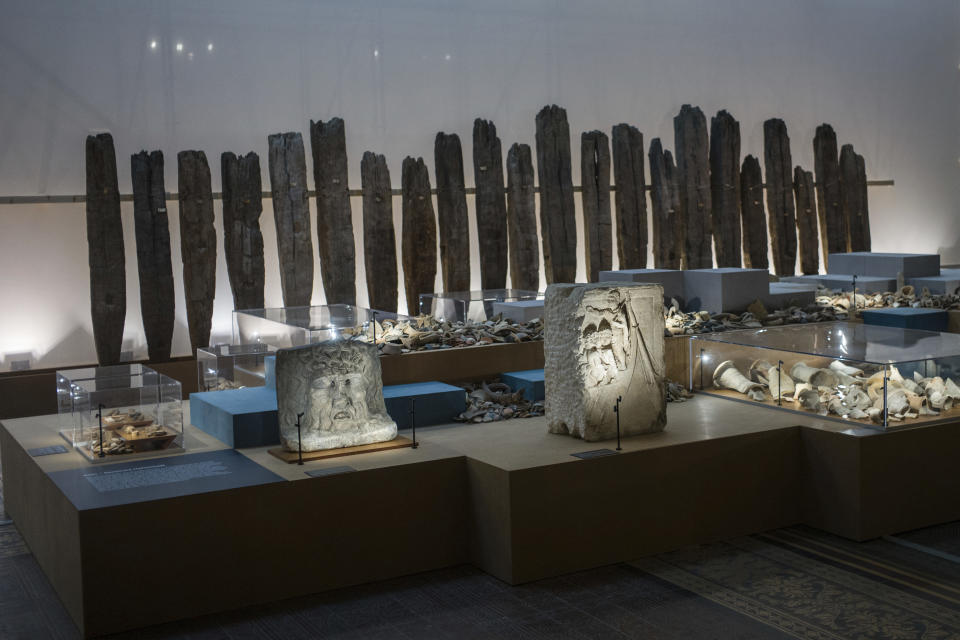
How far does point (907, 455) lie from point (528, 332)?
3.50 m

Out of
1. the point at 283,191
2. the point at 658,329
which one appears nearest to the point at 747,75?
the point at 283,191

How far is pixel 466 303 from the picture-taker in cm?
1031

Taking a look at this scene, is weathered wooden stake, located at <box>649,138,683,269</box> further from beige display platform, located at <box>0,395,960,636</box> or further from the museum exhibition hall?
beige display platform, located at <box>0,395,960,636</box>

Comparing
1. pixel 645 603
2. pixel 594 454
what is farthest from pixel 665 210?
pixel 645 603

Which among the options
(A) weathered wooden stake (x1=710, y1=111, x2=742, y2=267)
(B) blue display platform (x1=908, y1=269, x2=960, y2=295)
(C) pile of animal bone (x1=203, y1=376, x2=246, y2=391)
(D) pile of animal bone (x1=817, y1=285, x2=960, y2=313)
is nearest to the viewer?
(C) pile of animal bone (x1=203, y1=376, x2=246, y2=391)

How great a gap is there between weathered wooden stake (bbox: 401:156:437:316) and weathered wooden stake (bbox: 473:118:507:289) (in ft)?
2.22

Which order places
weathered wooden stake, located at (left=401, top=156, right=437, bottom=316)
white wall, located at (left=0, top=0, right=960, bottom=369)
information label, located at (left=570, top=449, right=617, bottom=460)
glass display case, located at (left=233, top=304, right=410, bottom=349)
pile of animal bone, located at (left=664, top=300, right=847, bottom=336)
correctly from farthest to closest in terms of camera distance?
weathered wooden stake, located at (left=401, top=156, right=437, bottom=316) → white wall, located at (left=0, top=0, right=960, bottom=369) → pile of animal bone, located at (left=664, top=300, right=847, bottom=336) → glass display case, located at (left=233, top=304, right=410, bottom=349) → information label, located at (left=570, top=449, right=617, bottom=460)

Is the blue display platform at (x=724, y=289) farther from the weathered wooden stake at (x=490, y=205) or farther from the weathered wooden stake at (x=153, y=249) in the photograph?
the weathered wooden stake at (x=153, y=249)

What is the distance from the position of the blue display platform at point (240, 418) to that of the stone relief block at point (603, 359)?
1.87 meters

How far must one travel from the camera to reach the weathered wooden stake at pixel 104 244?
10016mm

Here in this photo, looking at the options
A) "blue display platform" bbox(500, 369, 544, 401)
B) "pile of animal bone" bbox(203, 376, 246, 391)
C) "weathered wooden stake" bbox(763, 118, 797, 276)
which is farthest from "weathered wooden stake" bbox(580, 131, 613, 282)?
"pile of animal bone" bbox(203, 376, 246, 391)

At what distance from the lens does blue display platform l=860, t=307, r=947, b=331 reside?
33.0 feet

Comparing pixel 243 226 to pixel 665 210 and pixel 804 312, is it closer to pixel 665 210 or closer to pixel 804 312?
pixel 665 210

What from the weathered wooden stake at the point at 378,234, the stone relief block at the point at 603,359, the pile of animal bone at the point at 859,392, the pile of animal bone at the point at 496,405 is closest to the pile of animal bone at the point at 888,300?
the pile of animal bone at the point at 859,392
